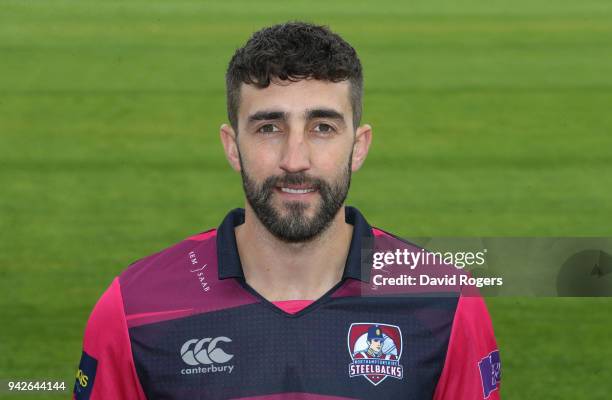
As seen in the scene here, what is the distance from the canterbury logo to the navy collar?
146 millimetres

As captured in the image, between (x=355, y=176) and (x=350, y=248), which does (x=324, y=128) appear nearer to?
(x=350, y=248)

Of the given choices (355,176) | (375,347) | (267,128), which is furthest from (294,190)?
(355,176)

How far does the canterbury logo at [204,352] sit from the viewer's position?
7.80 ft

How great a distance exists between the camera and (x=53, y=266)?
493 centimetres

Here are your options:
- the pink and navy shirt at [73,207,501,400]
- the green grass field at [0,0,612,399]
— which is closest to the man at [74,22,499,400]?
the pink and navy shirt at [73,207,501,400]

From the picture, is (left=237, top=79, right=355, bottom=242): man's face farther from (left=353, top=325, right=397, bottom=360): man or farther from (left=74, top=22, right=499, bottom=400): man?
(left=353, top=325, right=397, bottom=360): man

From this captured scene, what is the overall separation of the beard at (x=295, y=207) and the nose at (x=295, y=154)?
2cm

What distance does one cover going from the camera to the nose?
226 cm

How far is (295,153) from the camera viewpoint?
89.2 inches

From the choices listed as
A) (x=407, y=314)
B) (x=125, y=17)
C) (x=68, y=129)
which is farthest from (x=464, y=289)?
(x=125, y=17)

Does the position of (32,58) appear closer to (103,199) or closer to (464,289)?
(103,199)

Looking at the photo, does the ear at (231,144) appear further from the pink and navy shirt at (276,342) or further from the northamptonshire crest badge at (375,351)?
the northamptonshire crest badge at (375,351)

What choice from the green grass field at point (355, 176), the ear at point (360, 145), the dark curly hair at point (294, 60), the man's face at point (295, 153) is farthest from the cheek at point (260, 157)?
the green grass field at point (355, 176)

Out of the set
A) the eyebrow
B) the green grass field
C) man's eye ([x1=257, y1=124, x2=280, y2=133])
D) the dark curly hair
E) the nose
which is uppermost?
the green grass field
